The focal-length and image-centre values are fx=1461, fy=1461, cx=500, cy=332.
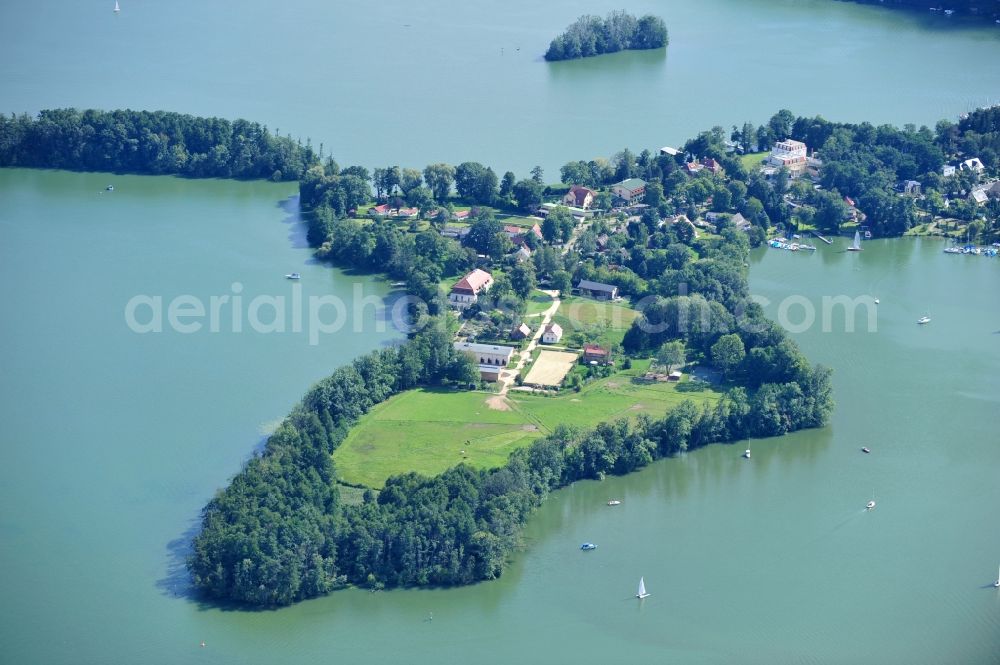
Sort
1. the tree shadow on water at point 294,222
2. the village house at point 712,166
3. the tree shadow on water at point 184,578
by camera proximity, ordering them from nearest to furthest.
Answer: the tree shadow on water at point 184,578 < the tree shadow on water at point 294,222 < the village house at point 712,166

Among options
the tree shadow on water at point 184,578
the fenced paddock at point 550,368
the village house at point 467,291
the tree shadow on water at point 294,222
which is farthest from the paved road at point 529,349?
the tree shadow on water at point 184,578

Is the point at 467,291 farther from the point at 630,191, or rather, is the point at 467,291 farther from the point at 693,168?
the point at 693,168

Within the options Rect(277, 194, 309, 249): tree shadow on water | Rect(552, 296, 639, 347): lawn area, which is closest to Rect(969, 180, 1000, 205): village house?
Rect(552, 296, 639, 347): lawn area

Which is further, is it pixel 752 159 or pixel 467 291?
pixel 752 159

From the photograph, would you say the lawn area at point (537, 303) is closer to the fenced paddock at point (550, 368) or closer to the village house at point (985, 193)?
the fenced paddock at point (550, 368)

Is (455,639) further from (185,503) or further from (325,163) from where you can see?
(325,163)

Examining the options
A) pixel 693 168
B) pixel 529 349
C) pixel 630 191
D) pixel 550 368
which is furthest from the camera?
pixel 693 168

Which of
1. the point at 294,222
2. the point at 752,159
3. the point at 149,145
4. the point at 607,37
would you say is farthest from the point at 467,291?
the point at 607,37
